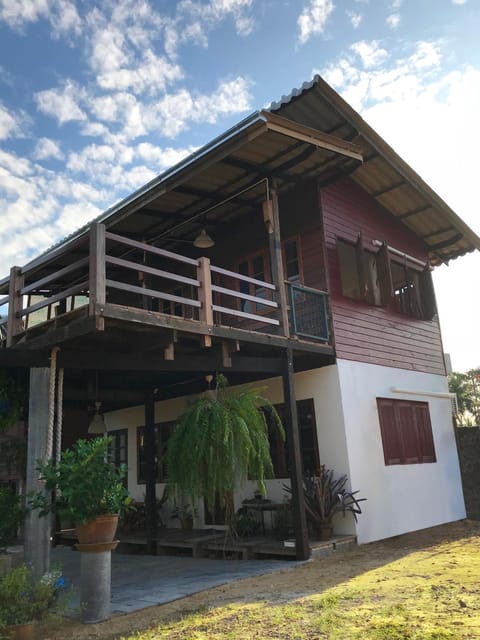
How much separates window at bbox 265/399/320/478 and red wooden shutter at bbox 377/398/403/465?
1.33m

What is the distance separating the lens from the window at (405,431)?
9.76 meters

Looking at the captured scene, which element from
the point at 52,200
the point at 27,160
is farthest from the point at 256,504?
the point at 27,160

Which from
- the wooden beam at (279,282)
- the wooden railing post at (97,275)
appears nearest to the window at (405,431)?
the wooden beam at (279,282)

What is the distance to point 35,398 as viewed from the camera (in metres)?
6.36

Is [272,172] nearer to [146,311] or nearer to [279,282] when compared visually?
[279,282]

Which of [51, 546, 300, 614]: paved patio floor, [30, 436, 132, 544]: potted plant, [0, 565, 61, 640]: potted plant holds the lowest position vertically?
[51, 546, 300, 614]: paved patio floor

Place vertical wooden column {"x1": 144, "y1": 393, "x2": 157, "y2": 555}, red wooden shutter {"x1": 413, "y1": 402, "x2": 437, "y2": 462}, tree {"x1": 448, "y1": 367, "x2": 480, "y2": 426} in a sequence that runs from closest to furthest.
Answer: vertical wooden column {"x1": 144, "y1": 393, "x2": 157, "y2": 555} < red wooden shutter {"x1": 413, "y1": 402, "x2": 437, "y2": 462} < tree {"x1": 448, "y1": 367, "x2": 480, "y2": 426}

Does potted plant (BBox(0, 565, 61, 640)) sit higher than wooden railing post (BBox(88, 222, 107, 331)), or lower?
lower

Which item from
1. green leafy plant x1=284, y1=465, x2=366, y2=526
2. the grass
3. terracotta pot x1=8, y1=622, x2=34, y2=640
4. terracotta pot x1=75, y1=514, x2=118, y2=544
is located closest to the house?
green leafy plant x1=284, y1=465, x2=366, y2=526

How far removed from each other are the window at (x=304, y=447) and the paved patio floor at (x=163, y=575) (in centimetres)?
187

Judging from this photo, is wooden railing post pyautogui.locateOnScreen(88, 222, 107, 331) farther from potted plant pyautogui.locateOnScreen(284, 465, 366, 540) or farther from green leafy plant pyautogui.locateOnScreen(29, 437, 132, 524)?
potted plant pyautogui.locateOnScreen(284, 465, 366, 540)

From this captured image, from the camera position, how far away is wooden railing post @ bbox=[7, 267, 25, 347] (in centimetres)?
668

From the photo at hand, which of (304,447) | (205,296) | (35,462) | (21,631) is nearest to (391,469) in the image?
(304,447)

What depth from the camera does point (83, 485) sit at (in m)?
5.10
